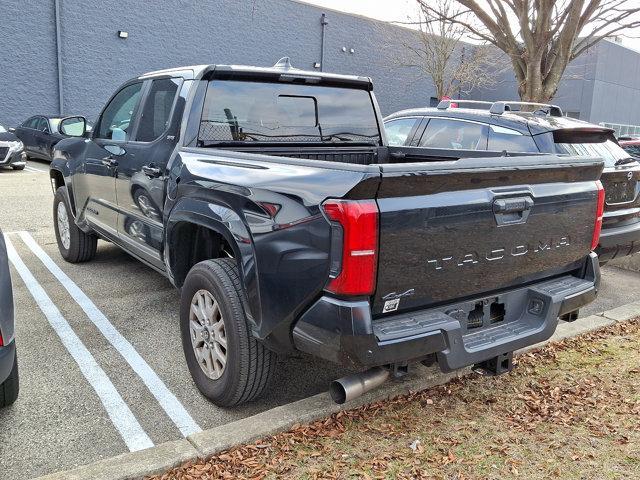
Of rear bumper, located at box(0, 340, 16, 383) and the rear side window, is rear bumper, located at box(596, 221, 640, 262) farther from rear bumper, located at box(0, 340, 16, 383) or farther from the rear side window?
the rear side window

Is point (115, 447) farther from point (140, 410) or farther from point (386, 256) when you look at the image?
point (386, 256)

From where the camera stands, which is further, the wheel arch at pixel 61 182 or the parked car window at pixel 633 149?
the parked car window at pixel 633 149

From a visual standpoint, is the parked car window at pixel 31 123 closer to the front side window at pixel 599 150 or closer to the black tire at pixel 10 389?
the black tire at pixel 10 389

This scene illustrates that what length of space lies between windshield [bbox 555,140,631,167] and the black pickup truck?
6.53 feet

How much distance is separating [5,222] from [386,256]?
7.98 m

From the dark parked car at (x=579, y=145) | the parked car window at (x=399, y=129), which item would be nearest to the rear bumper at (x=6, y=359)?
the dark parked car at (x=579, y=145)

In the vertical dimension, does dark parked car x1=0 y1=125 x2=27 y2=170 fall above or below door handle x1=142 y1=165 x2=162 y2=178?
below

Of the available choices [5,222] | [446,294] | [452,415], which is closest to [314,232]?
[446,294]

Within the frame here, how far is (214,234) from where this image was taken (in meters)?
3.69

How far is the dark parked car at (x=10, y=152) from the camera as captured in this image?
48.5 ft

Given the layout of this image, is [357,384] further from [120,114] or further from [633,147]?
[633,147]

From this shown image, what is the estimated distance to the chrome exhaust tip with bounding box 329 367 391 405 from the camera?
280cm

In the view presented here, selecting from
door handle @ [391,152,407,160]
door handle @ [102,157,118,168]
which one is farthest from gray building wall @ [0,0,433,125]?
door handle @ [391,152,407,160]

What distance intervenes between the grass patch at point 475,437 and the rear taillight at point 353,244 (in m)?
0.95
